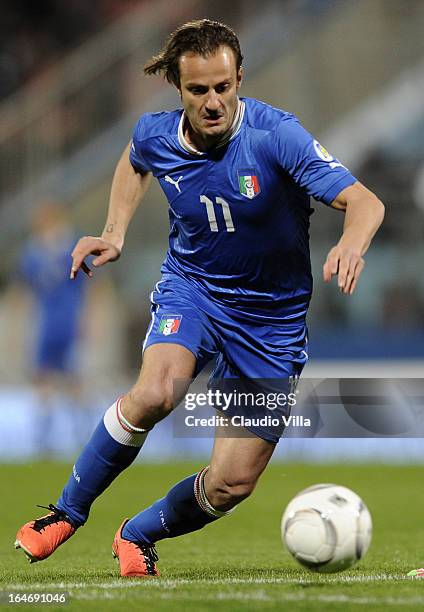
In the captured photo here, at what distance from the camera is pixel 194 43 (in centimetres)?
509

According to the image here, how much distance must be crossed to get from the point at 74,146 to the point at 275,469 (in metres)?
5.52

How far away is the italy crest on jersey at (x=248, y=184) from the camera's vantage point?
5.20m

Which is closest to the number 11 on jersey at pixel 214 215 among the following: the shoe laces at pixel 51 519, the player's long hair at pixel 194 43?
the player's long hair at pixel 194 43

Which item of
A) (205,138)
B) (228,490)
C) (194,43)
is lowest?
(228,490)

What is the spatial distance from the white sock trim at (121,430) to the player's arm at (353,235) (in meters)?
1.21

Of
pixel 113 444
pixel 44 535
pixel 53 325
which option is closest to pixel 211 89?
pixel 113 444

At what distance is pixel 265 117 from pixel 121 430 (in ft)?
4.65

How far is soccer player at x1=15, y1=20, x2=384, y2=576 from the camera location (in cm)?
506

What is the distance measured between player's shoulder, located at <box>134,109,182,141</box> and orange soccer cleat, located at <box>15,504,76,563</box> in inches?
65.6

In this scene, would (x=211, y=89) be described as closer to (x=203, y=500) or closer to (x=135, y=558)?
(x=203, y=500)

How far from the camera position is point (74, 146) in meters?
16.2

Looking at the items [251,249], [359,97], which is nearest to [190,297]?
[251,249]

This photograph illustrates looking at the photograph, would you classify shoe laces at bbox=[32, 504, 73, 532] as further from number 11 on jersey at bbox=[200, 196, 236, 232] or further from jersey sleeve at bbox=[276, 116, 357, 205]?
jersey sleeve at bbox=[276, 116, 357, 205]
